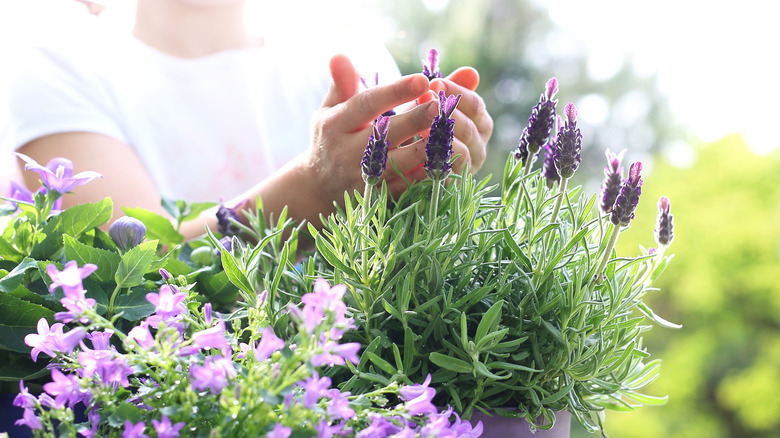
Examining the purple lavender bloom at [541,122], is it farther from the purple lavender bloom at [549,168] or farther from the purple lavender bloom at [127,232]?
the purple lavender bloom at [127,232]

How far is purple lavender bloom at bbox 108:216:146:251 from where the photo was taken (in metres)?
0.53

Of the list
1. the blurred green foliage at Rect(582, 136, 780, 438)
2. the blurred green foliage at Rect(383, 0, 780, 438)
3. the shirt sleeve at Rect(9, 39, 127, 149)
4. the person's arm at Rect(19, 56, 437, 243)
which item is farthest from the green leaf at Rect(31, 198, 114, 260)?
the blurred green foliage at Rect(582, 136, 780, 438)

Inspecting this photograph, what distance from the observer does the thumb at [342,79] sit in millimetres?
581

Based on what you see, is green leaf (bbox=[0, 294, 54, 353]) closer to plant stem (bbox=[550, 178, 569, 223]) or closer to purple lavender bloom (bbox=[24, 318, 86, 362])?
purple lavender bloom (bbox=[24, 318, 86, 362])

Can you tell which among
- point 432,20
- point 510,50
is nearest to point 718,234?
point 510,50

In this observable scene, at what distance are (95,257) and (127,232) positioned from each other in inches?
1.7

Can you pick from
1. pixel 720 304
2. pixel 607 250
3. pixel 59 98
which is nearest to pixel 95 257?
pixel 607 250

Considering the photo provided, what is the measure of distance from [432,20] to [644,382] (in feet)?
36.9

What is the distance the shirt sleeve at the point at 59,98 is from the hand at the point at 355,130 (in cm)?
71

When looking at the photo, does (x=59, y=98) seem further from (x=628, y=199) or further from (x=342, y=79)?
(x=628, y=199)

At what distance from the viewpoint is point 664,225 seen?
48 cm

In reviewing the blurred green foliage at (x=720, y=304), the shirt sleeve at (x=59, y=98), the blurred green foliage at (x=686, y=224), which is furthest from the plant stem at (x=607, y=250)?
the blurred green foliage at (x=720, y=304)

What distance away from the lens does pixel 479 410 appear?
18.1 inches

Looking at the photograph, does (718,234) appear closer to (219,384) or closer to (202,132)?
(202,132)
